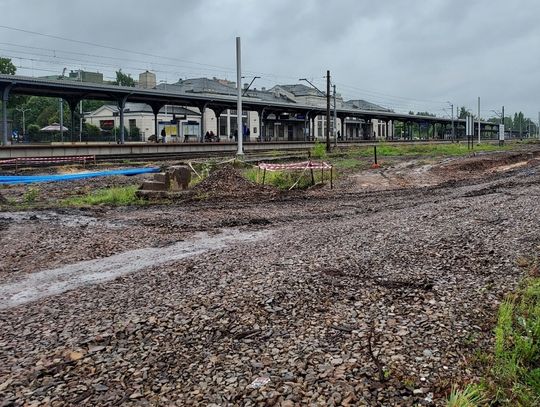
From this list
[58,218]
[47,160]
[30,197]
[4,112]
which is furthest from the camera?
[4,112]

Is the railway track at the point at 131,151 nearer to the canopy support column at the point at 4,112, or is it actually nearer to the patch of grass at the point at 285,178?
the canopy support column at the point at 4,112

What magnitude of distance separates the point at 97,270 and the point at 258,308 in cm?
377

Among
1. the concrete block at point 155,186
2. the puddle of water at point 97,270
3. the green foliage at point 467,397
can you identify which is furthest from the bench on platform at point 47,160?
the green foliage at point 467,397

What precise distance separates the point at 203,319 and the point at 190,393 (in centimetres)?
153

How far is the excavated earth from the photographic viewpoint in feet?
14.3

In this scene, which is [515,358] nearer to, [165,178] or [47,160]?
[165,178]

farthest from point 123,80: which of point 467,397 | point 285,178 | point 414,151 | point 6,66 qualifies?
point 467,397

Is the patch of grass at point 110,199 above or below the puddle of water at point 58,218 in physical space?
above

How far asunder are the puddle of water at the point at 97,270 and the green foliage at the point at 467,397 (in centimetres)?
554

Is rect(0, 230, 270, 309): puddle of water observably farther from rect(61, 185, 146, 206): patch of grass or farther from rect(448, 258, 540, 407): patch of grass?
rect(61, 185, 146, 206): patch of grass

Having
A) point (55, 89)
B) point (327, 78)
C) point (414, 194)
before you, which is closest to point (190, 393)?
point (414, 194)

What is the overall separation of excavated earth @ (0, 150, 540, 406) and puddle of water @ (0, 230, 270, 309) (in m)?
0.04

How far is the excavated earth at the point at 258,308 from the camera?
4.36 meters

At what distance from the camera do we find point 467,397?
380 centimetres
